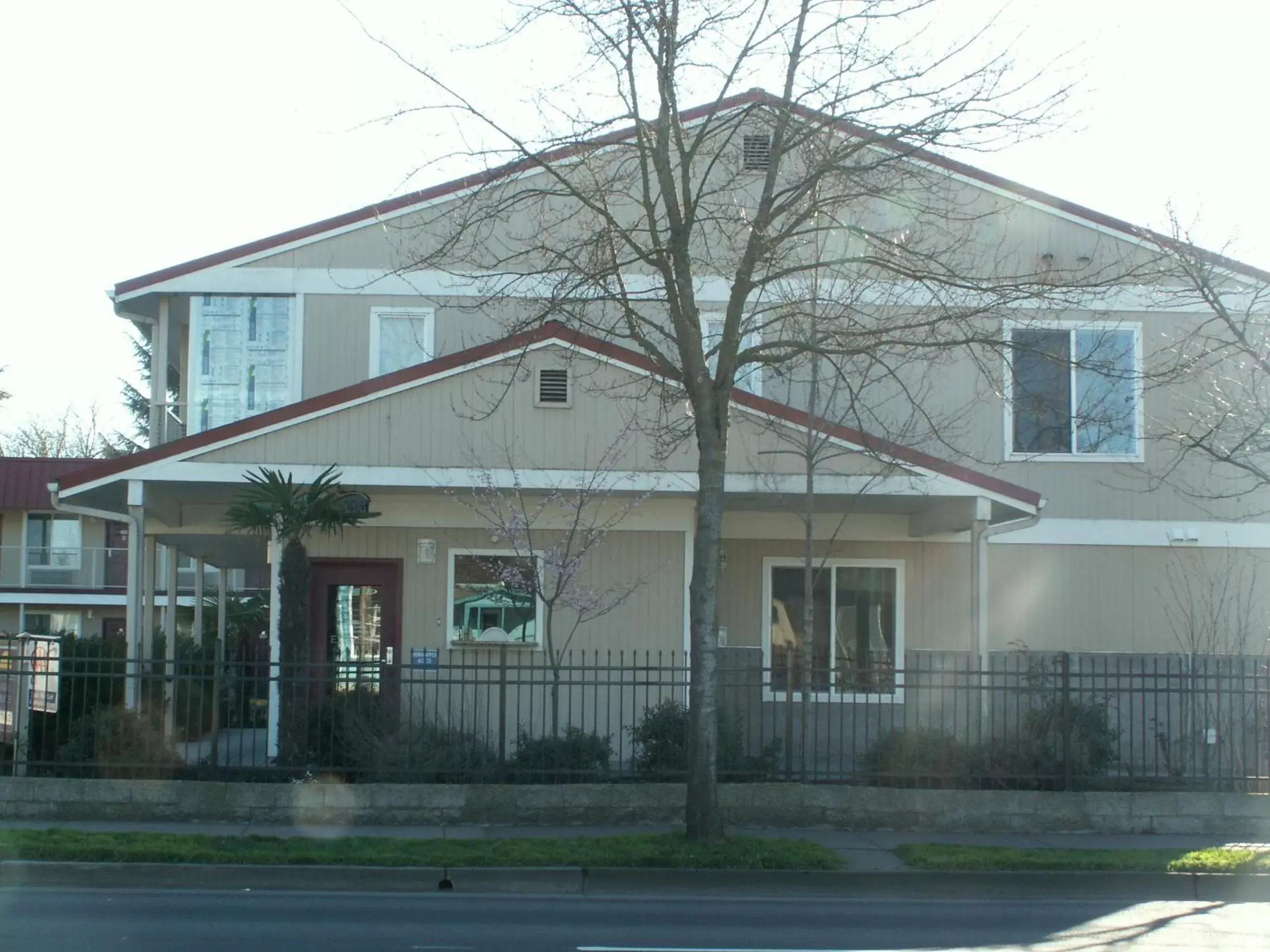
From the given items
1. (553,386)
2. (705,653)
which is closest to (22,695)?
(553,386)

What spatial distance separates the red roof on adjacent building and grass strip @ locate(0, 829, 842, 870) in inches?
1079

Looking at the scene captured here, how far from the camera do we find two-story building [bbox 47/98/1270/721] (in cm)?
1535

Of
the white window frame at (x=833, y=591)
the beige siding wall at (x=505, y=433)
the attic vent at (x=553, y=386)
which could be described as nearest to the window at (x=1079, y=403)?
the white window frame at (x=833, y=591)

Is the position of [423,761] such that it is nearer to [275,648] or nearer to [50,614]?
[275,648]

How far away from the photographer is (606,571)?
16391mm

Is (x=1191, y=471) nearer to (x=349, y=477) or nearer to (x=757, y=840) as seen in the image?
(x=757, y=840)

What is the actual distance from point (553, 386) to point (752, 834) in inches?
227

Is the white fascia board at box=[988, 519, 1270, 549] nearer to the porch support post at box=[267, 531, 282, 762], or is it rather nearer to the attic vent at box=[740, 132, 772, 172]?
the attic vent at box=[740, 132, 772, 172]

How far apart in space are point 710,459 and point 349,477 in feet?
16.6

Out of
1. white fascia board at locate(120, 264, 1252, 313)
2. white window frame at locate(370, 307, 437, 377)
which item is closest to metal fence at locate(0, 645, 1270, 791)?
white window frame at locate(370, 307, 437, 377)

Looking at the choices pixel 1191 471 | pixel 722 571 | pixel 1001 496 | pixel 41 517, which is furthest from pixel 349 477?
pixel 41 517

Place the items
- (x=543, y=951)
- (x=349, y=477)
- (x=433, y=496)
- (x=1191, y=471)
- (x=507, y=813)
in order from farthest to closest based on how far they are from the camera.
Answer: (x=1191, y=471)
(x=433, y=496)
(x=349, y=477)
(x=507, y=813)
(x=543, y=951)

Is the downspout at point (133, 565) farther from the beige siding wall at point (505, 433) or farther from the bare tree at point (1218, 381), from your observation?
the bare tree at point (1218, 381)

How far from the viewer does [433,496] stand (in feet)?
53.5
